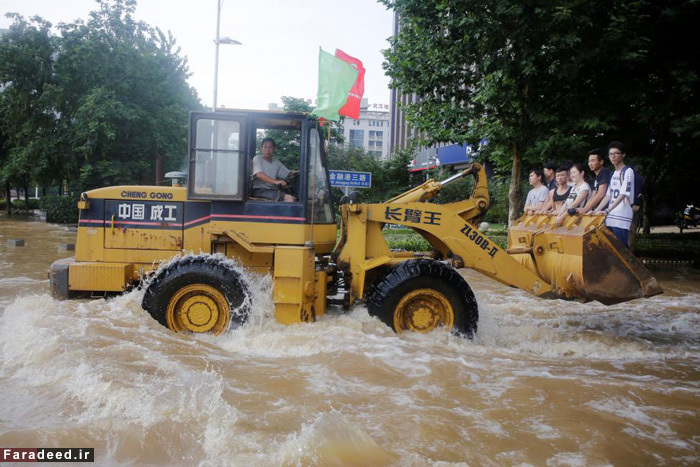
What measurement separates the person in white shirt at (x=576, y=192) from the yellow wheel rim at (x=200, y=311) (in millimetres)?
4124

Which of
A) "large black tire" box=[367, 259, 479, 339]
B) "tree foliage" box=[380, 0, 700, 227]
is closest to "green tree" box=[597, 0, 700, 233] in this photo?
"tree foliage" box=[380, 0, 700, 227]

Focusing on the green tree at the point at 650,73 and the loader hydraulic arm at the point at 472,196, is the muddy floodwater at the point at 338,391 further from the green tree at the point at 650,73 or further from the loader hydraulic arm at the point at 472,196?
the green tree at the point at 650,73

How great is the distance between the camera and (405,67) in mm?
14680

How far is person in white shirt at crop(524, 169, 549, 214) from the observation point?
799cm

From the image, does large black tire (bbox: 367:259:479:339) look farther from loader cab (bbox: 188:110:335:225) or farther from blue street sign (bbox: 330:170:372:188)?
blue street sign (bbox: 330:170:372:188)

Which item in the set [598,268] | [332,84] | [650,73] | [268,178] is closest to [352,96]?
[332,84]

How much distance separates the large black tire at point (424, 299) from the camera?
638 cm

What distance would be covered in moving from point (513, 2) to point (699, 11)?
427cm

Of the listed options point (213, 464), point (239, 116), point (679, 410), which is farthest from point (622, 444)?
point (239, 116)

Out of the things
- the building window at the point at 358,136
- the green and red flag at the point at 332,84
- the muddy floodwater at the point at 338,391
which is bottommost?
the muddy floodwater at the point at 338,391

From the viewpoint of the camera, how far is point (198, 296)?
20.7 feet

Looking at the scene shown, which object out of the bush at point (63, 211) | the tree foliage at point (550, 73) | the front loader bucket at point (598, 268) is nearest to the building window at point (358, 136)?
the bush at point (63, 211)

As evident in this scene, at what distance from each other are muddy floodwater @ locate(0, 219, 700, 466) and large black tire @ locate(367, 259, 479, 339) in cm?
17

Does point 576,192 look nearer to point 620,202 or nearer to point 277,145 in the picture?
point 620,202
